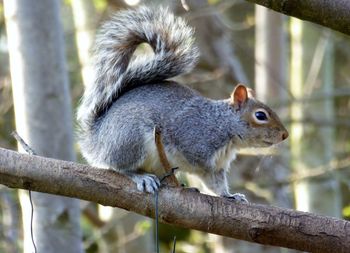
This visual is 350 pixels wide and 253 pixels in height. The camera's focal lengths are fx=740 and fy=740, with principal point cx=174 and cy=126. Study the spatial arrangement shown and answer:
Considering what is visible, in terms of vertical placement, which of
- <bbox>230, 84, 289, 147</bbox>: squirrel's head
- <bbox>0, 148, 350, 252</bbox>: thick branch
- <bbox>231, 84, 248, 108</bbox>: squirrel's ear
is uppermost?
<bbox>231, 84, 248, 108</bbox>: squirrel's ear

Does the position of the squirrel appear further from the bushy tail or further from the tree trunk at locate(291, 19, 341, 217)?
the tree trunk at locate(291, 19, 341, 217)

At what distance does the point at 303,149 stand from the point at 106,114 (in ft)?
8.26

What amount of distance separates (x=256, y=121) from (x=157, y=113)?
327 mm

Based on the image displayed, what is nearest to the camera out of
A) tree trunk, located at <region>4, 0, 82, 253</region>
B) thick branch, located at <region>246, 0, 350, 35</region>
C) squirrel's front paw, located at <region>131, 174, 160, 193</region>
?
thick branch, located at <region>246, 0, 350, 35</region>

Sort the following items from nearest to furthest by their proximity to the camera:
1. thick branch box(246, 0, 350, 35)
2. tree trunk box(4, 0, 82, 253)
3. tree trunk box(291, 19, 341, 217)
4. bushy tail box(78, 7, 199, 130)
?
thick branch box(246, 0, 350, 35)
bushy tail box(78, 7, 199, 130)
tree trunk box(4, 0, 82, 253)
tree trunk box(291, 19, 341, 217)

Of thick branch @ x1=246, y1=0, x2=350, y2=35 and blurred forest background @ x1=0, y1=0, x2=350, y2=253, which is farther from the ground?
blurred forest background @ x1=0, y1=0, x2=350, y2=253

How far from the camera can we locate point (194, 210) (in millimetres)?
1718

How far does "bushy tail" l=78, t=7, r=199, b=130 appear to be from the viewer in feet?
7.54

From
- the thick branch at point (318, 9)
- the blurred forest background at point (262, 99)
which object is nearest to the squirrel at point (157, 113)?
the thick branch at point (318, 9)

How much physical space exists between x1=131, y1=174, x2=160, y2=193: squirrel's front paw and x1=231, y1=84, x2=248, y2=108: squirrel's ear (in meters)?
0.48

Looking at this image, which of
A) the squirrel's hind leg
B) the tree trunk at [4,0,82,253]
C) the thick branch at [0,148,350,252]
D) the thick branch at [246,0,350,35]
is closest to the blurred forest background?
the tree trunk at [4,0,82,253]

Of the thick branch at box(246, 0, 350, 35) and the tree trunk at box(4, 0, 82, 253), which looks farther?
the tree trunk at box(4, 0, 82, 253)

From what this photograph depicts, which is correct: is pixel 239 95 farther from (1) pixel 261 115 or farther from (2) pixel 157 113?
(2) pixel 157 113

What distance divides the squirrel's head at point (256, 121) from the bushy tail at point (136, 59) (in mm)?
194
